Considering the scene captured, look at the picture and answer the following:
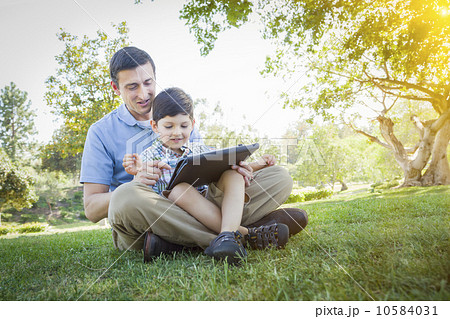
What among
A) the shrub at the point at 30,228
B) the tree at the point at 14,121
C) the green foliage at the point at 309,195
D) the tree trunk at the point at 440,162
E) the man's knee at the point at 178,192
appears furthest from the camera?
the green foliage at the point at 309,195

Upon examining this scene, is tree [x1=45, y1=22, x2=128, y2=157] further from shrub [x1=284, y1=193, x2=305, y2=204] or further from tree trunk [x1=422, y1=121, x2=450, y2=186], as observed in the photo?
tree trunk [x1=422, y1=121, x2=450, y2=186]

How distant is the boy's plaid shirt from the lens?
2.28 meters

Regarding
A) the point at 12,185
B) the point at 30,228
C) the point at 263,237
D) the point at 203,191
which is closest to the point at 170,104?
the point at 203,191

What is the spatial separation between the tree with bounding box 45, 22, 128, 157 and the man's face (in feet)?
18.9

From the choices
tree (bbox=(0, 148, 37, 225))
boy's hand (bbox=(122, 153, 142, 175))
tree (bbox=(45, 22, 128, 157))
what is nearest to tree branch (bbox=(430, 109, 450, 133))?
tree (bbox=(45, 22, 128, 157))

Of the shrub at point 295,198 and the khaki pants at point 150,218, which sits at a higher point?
the khaki pants at point 150,218

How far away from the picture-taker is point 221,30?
4.29 meters

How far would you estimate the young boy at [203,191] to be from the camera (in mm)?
1692

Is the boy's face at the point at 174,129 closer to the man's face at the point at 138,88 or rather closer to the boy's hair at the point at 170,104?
the boy's hair at the point at 170,104

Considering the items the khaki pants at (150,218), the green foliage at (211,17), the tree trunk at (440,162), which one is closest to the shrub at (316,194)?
the tree trunk at (440,162)

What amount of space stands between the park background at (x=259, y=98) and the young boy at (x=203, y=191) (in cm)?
14

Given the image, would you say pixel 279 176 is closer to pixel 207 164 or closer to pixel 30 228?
pixel 207 164

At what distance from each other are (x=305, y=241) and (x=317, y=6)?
11.5 ft

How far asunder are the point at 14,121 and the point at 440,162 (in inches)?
716
